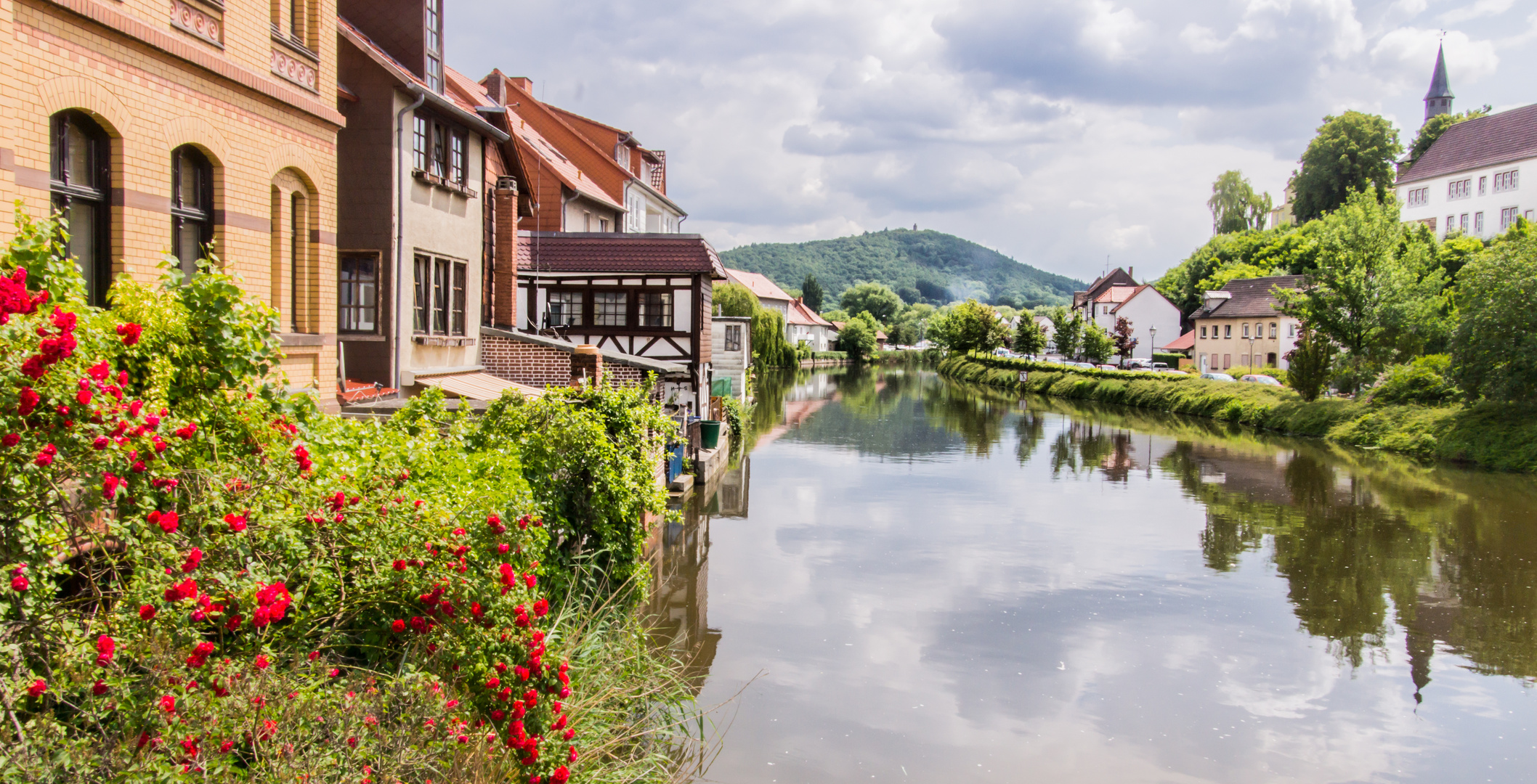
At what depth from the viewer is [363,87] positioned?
47.2 feet

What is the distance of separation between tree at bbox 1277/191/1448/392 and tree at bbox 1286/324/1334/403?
2.20ft

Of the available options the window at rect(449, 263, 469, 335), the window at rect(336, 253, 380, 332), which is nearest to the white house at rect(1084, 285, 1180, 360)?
the window at rect(449, 263, 469, 335)

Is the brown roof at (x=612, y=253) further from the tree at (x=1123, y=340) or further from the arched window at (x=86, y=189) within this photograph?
the tree at (x=1123, y=340)

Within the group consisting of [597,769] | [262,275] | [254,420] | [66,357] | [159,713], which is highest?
[262,275]

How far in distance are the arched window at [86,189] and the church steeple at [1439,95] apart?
346 ft

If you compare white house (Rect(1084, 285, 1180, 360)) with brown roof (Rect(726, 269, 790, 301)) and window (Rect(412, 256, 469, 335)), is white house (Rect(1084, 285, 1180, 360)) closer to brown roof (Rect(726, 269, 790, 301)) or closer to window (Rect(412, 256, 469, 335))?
brown roof (Rect(726, 269, 790, 301))

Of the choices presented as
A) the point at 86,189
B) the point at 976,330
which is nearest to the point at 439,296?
the point at 86,189

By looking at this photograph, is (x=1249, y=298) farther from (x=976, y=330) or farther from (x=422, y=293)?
(x=422, y=293)

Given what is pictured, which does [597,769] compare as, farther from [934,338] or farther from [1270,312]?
[934,338]

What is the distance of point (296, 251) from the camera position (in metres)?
12.3

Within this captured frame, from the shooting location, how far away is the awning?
15547mm

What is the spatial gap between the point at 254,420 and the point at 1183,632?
1103 centimetres

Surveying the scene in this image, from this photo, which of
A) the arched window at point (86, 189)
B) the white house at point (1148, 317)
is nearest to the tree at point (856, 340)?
the white house at point (1148, 317)

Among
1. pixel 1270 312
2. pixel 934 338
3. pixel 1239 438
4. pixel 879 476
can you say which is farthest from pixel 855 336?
pixel 879 476
